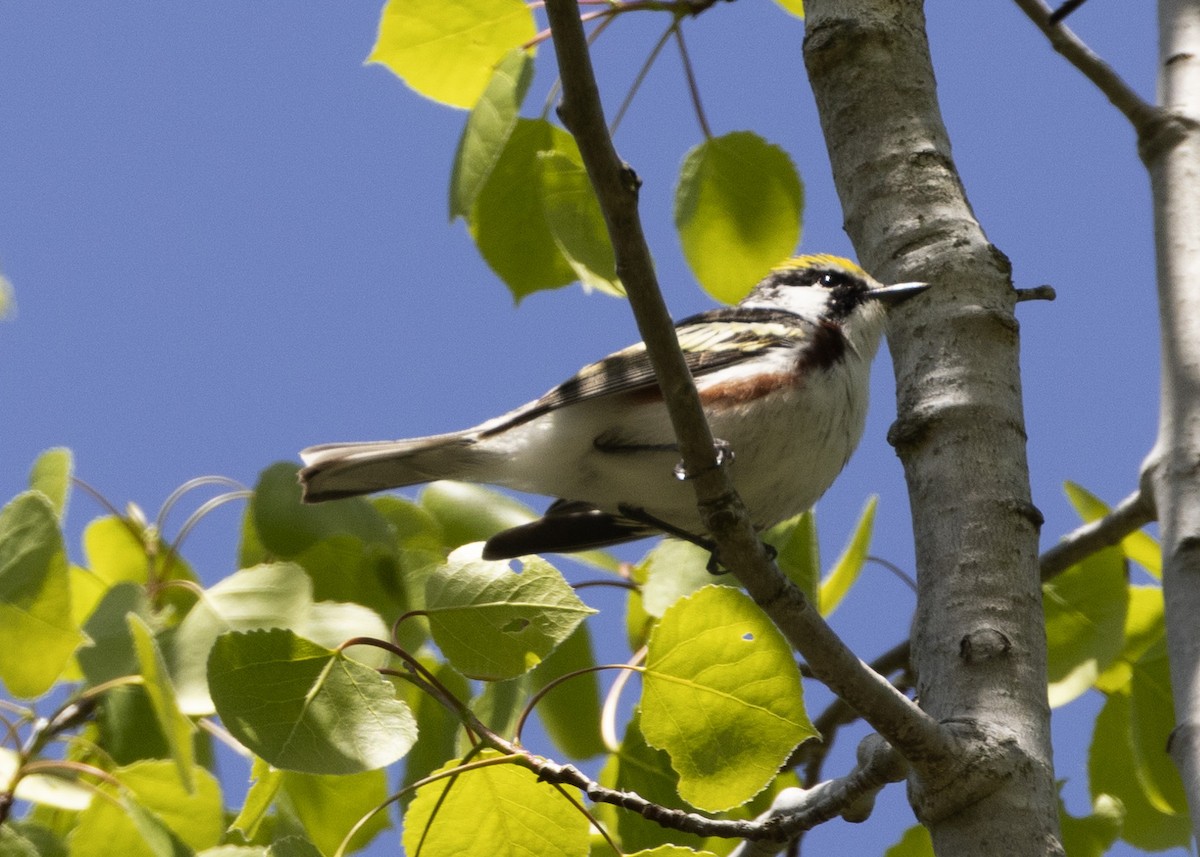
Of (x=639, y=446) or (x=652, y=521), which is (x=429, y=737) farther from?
(x=639, y=446)

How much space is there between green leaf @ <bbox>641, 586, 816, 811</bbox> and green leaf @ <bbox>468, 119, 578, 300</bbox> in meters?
1.28

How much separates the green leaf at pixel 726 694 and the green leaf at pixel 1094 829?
99 cm

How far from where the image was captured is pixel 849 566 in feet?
9.70

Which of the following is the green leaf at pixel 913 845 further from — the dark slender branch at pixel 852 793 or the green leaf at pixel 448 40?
the green leaf at pixel 448 40

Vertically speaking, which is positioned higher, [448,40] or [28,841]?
[448,40]

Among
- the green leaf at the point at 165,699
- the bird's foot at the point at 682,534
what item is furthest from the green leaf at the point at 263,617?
the bird's foot at the point at 682,534

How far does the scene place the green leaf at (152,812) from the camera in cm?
228

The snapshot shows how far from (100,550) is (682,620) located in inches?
64.4

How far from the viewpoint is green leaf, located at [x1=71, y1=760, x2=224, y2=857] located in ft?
7.47

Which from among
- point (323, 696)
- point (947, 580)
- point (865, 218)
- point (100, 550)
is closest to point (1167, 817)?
point (947, 580)

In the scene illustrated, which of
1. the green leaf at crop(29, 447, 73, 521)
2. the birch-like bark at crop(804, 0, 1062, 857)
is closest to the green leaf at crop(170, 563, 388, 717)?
the green leaf at crop(29, 447, 73, 521)

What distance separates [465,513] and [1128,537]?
151 centimetres

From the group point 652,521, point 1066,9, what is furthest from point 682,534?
point 1066,9

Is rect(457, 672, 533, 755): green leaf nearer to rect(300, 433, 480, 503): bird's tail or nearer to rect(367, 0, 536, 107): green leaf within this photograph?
rect(300, 433, 480, 503): bird's tail
